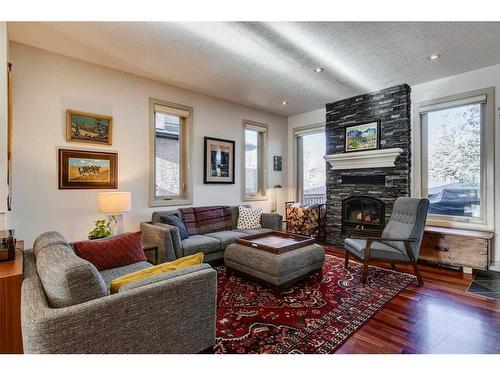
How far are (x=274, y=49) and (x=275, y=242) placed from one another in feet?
7.64

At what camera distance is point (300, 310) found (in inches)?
94.0

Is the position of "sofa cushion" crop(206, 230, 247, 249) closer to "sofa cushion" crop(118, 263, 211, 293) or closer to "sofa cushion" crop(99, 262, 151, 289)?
"sofa cushion" crop(99, 262, 151, 289)

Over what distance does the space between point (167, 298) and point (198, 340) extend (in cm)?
39

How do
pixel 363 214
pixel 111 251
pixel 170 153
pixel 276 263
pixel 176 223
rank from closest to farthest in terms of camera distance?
1. pixel 111 251
2. pixel 276 263
3. pixel 176 223
4. pixel 170 153
5. pixel 363 214

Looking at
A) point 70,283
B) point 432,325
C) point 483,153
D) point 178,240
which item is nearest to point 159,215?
point 178,240

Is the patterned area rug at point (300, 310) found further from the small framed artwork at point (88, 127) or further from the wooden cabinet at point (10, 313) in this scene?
the small framed artwork at point (88, 127)

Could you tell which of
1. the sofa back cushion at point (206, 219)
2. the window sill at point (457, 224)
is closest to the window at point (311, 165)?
the window sill at point (457, 224)

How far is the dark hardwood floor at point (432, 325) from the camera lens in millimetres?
1864

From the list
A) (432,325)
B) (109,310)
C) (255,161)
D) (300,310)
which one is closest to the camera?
(109,310)

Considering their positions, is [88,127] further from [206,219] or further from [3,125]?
[206,219]

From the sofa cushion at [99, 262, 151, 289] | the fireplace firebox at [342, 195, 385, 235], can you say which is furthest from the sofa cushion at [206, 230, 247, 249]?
the fireplace firebox at [342, 195, 385, 235]

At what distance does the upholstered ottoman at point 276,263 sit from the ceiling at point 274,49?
2364 mm

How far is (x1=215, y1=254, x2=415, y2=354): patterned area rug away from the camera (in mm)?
1908
